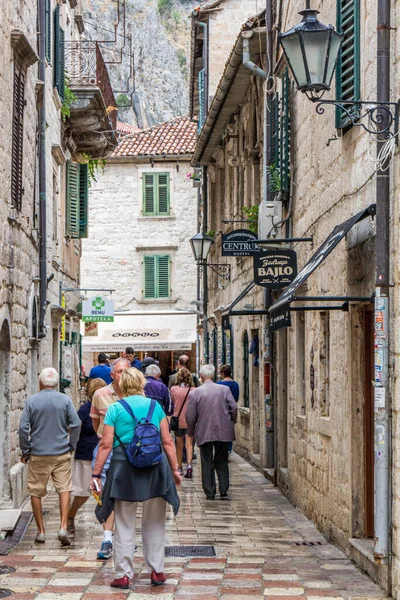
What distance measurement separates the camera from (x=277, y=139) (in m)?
14.6

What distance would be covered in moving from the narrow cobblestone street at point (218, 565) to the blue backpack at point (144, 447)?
918mm

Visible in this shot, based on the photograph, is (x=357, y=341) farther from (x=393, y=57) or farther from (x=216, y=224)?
(x=216, y=224)

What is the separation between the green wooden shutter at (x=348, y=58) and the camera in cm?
918

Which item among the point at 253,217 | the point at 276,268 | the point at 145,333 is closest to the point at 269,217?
the point at 276,268

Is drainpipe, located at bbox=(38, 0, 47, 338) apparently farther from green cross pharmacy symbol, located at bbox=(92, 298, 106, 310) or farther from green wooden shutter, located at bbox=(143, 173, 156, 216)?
green wooden shutter, located at bbox=(143, 173, 156, 216)

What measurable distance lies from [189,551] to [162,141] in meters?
30.5

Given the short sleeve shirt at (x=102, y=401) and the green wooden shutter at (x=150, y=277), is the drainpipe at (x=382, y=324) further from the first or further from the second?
the green wooden shutter at (x=150, y=277)

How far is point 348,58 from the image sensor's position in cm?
951

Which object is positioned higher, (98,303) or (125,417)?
(98,303)

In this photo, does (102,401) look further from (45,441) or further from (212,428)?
(212,428)

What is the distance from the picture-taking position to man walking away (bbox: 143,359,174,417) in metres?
14.8

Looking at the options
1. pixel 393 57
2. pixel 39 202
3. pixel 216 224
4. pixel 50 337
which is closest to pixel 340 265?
pixel 393 57

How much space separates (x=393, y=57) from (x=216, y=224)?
19.0 metres

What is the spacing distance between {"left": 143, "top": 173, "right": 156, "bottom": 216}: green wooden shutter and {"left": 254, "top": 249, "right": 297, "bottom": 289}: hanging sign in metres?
25.8
